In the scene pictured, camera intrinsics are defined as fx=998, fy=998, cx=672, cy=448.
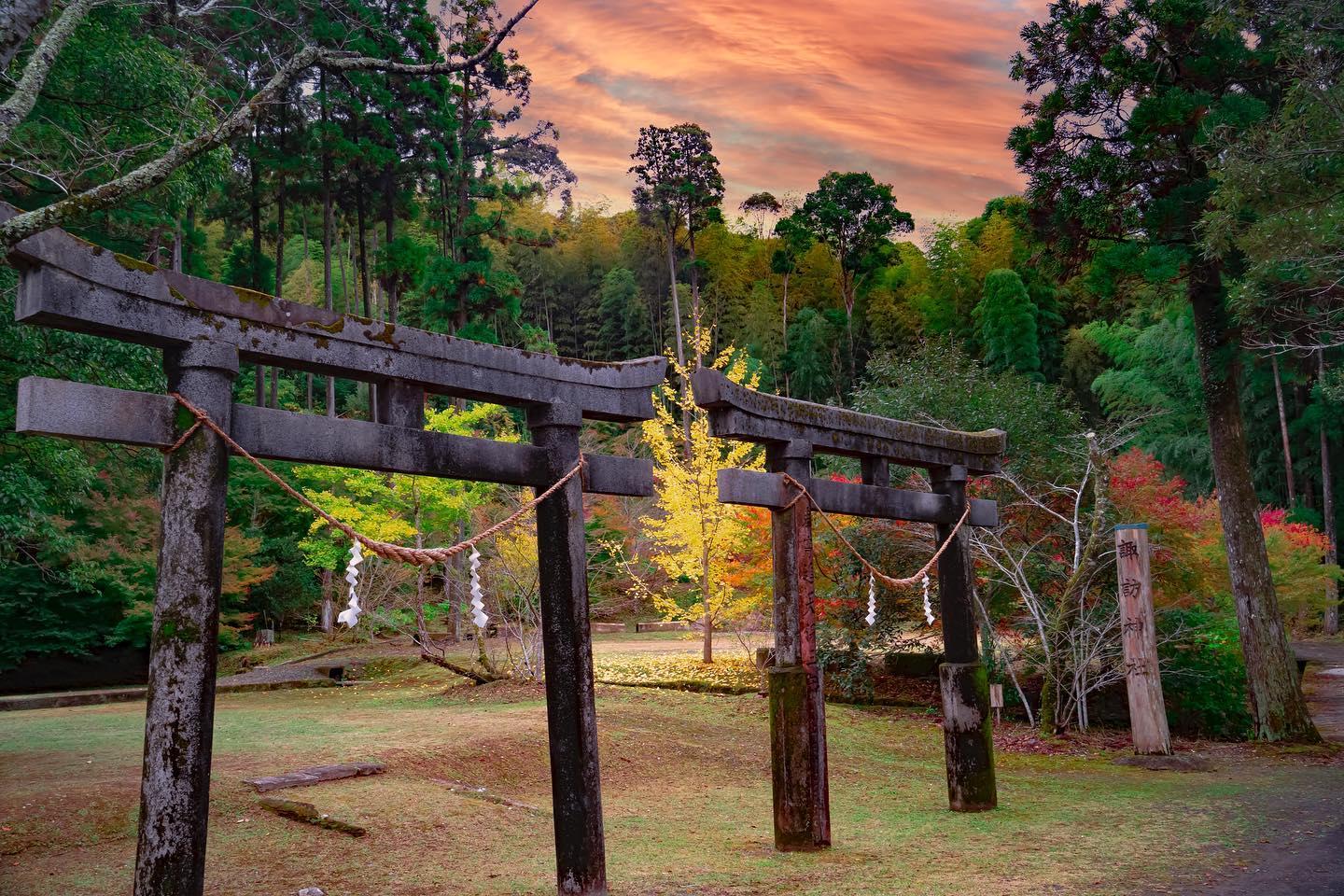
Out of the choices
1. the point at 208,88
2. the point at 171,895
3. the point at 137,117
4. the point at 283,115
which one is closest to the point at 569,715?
the point at 171,895

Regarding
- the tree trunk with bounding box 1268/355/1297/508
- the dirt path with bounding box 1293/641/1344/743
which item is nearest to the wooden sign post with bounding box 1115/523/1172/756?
the dirt path with bounding box 1293/641/1344/743

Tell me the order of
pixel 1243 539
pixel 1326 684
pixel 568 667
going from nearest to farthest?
pixel 568 667
pixel 1243 539
pixel 1326 684

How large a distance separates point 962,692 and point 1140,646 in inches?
196

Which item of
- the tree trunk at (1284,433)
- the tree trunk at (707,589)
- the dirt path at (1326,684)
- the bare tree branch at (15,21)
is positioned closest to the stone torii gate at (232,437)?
the bare tree branch at (15,21)

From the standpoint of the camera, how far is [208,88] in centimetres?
1236

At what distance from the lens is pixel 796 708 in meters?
6.79

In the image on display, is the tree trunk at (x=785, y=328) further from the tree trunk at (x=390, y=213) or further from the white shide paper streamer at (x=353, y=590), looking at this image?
the white shide paper streamer at (x=353, y=590)

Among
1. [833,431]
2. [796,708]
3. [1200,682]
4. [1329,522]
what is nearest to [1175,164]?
[1200,682]

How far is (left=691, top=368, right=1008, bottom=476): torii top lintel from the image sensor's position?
665 cm

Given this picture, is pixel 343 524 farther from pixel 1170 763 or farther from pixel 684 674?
pixel 684 674

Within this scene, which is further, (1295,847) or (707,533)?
(707,533)

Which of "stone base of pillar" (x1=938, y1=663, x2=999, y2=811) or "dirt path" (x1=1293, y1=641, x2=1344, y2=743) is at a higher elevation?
"stone base of pillar" (x1=938, y1=663, x2=999, y2=811)

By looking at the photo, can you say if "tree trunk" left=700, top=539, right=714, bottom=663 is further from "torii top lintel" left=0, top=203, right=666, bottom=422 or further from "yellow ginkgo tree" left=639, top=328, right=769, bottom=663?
"torii top lintel" left=0, top=203, right=666, bottom=422

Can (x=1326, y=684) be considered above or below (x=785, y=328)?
below
